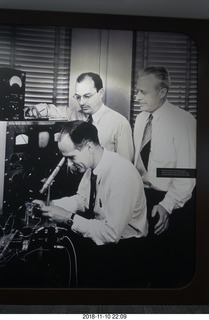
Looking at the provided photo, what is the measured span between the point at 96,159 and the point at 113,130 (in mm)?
297

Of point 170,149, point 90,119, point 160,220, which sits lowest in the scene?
point 160,220

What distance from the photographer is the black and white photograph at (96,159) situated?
2576 mm

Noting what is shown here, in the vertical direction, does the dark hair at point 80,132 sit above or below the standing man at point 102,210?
above

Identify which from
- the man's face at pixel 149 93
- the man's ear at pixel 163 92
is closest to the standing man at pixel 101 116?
the man's face at pixel 149 93

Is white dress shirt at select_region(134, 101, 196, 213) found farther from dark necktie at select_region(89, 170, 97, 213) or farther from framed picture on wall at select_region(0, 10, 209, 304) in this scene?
dark necktie at select_region(89, 170, 97, 213)

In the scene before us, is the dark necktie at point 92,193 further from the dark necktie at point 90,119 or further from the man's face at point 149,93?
the man's face at point 149,93

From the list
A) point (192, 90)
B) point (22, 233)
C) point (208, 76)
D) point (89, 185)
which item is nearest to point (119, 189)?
point (89, 185)

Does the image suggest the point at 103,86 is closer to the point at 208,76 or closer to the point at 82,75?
the point at 82,75

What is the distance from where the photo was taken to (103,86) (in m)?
2.65

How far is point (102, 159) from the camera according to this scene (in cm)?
263

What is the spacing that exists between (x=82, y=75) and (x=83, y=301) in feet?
6.47

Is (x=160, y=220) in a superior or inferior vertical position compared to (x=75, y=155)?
inferior

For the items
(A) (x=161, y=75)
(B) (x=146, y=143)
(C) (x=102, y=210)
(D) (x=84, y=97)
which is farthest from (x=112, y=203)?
(A) (x=161, y=75)

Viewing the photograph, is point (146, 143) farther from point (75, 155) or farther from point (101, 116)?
point (75, 155)
